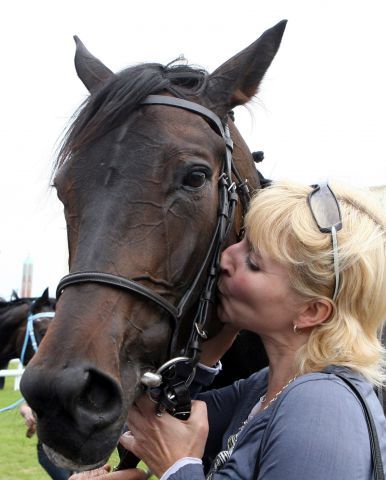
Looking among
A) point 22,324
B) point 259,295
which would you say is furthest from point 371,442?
point 22,324

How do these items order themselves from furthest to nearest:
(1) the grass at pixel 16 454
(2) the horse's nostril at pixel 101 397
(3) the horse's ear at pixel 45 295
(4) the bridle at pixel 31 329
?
1. (3) the horse's ear at pixel 45 295
2. (4) the bridle at pixel 31 329
3. (1) the grass at pixel 16 454
4. (2) the horse's nostril at pixel 101 397

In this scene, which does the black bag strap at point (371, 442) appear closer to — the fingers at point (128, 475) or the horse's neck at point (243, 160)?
the fingers at point (128, 475)

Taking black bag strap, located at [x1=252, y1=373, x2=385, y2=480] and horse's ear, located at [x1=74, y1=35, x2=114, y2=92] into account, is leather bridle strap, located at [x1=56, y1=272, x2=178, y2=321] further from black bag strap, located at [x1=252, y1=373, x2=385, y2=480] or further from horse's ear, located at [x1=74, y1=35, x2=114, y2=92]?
horse's ear, located at [x1=74, y1=35, x2=114, y2=92]

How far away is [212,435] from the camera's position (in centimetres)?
240

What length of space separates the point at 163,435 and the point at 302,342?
0.59m

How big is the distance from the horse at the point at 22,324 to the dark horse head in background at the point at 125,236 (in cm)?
786

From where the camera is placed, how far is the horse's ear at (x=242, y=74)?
8.74 ft

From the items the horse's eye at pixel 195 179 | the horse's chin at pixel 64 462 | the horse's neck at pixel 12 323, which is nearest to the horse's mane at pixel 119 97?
the horse's eye at pixel 195 179

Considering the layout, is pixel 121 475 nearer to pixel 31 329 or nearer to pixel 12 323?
pixel 31 329

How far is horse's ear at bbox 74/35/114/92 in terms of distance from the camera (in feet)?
9.67

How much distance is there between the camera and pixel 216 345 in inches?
107

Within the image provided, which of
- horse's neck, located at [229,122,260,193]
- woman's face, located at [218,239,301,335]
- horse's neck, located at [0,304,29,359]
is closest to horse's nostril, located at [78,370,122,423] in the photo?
woman's face, located at [218,239,301,335]

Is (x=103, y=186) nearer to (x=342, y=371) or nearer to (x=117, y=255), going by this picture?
(x=117, y=255)

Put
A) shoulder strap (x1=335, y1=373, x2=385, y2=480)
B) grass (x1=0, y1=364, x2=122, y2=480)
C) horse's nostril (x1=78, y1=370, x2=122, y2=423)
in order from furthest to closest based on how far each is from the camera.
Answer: grass (x1=0, y1=364, x2=122, y2=480)
horse's nostril (x1=78, y1=370, x2=122, y2=423)
shoulder strap (x1=335, y1=373, x2=385, y2=480)
